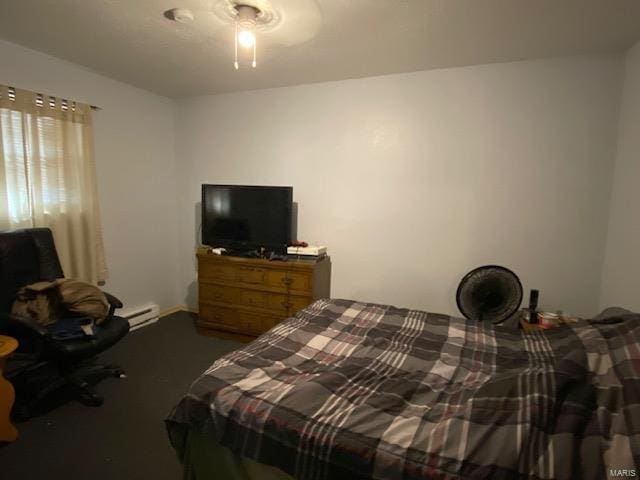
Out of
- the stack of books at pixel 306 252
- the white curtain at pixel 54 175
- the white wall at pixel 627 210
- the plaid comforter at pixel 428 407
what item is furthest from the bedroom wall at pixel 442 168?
the white curtain at pixel 54 175

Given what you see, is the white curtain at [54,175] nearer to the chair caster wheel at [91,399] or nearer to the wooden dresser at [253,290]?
the wooden dresser at [253,290]

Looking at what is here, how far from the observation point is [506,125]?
250 centimetres

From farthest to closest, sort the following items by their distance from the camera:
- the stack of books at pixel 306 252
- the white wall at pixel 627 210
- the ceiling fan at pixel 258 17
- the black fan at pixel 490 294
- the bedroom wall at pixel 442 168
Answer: the stack of books at pixel 306 252 → the bedroom wall at pixel 442 168 → the black fan at pixel 490 294 → the white wall at pixel 627 210 → the ceiling fan at pixel 258 17

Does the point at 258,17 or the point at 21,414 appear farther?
the point at 21,414

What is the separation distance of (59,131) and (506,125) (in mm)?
3627

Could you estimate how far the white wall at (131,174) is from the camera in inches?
109

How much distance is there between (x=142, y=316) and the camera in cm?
340

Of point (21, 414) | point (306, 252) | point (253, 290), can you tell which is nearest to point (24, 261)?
point (21, 414)

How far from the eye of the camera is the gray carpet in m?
1.63

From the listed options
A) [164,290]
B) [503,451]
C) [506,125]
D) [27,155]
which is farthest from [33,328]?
[506,125]

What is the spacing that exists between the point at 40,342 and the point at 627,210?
3801mm

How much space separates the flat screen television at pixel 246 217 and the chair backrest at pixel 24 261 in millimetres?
1243

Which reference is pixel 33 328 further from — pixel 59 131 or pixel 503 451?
pixel 503 451

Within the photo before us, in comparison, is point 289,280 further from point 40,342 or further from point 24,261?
point 24,261
